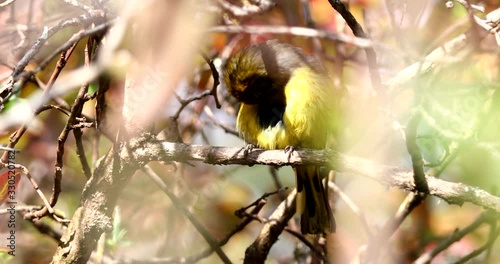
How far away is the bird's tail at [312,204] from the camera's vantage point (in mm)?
2811

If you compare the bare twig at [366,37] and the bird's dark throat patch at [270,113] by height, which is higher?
the bare twig at [366,37]

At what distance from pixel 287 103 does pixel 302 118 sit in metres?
0.12

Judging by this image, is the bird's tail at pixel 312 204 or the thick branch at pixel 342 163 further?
the bird's tail at pixel 312 204

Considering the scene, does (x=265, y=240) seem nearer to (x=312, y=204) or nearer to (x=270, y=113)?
(x=312, y=204)

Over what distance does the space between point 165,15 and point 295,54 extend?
227 centimetres

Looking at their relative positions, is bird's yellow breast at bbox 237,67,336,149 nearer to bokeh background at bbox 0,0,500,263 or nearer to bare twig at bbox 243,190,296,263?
bokeh background at bbox 0,0,500,263

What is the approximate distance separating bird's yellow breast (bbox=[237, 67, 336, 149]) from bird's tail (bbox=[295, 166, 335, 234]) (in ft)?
0.46

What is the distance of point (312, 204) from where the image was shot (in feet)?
9.59

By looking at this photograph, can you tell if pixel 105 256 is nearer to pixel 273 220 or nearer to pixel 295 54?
pixel 273 220

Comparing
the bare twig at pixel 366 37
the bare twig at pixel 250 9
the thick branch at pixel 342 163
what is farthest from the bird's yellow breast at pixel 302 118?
the bare twig at pixel 366 37

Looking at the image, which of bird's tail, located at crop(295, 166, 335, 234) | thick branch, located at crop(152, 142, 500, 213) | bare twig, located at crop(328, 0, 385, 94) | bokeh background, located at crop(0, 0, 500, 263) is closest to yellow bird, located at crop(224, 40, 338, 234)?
bird's tail, located at crop(295, 166, 335, 234)

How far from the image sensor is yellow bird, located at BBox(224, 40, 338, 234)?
2758 mm

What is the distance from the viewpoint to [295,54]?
2.93 metres

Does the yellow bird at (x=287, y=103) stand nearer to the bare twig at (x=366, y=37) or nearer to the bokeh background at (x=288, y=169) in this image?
the bokeh background at (x=288, y=169)
